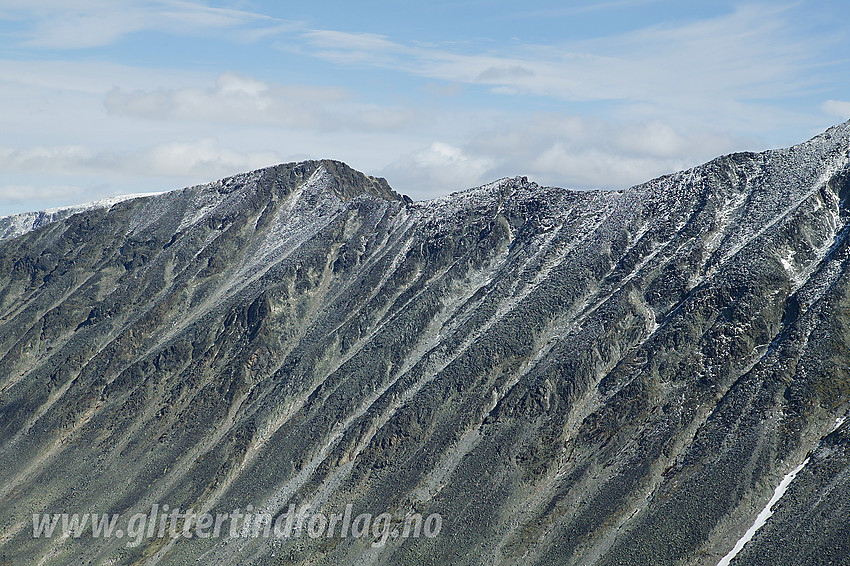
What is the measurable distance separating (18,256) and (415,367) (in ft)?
398

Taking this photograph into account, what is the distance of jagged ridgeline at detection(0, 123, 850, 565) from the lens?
9444 cm

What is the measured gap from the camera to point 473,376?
122m

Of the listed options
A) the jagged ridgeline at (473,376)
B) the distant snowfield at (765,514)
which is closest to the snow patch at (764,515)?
the distant snowfield at (765,514)

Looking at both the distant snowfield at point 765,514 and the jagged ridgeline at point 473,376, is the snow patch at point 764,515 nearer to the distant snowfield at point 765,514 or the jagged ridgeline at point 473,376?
the distant snowfield at point 765,514

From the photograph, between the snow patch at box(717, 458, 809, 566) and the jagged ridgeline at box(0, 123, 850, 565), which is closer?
the snow patch at box(717, 458, 809, 566)

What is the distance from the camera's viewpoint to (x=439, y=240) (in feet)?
509

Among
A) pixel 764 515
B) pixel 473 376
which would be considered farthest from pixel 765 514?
pixel 473 376

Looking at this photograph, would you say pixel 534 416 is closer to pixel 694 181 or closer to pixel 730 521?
pixel 730 521

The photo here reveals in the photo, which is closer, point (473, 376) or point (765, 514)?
point (765, 514)

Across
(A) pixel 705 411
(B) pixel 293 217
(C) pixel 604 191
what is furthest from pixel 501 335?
(B) pixel 293 217

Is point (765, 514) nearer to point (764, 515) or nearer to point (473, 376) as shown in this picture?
point (764, 515)

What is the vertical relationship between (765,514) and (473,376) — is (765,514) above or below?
below

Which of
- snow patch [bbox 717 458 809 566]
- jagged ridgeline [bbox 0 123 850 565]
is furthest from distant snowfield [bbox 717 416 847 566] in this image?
jagged ridgeline [bbox 0 123 850 565]

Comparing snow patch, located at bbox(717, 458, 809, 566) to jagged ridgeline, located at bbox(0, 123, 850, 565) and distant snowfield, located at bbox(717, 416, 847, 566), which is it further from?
jagged ridgeline, located at bbox(0, 123, 850, 565)
